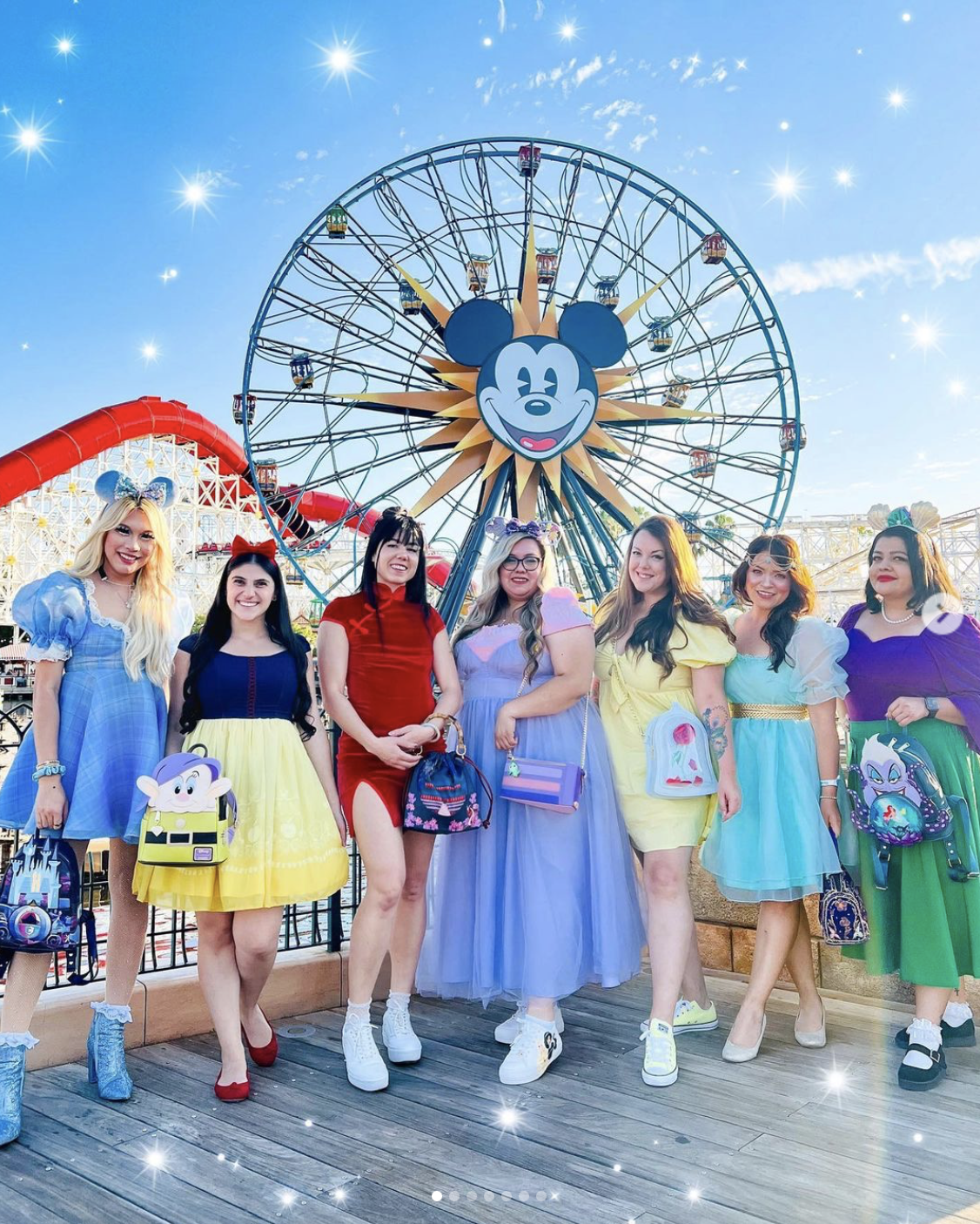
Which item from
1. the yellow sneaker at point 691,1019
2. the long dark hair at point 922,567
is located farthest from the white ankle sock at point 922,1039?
the long dark hair at point 922,567

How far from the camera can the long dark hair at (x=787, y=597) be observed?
119 inches

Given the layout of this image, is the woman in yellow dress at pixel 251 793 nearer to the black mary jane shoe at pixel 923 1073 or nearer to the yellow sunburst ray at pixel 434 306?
the black mary jane shoe at pixel 923 1073

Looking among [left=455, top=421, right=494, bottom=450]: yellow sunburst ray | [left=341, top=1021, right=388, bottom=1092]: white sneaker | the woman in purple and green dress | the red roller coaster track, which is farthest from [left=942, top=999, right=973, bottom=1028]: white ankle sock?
the red roller coaster track

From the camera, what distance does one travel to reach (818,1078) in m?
2.75

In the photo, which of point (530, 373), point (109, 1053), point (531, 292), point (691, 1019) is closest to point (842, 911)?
point (691, 1019)

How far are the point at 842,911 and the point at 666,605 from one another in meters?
1.15

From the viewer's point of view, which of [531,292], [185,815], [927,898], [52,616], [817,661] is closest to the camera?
[185,815]

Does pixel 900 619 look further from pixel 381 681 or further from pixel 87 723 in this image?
pixel 87 723

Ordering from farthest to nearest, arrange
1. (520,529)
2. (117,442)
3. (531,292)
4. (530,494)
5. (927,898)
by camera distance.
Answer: (117,442), (530,494), (531,292), (520,529), (927,898)

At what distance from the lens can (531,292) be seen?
9383mm

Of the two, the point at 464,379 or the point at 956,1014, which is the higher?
the point at 464,379

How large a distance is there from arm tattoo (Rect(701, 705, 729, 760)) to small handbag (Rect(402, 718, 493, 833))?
80 cm

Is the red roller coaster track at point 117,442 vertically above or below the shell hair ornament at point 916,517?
above

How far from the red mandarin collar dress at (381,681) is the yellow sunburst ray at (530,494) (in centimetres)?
649
